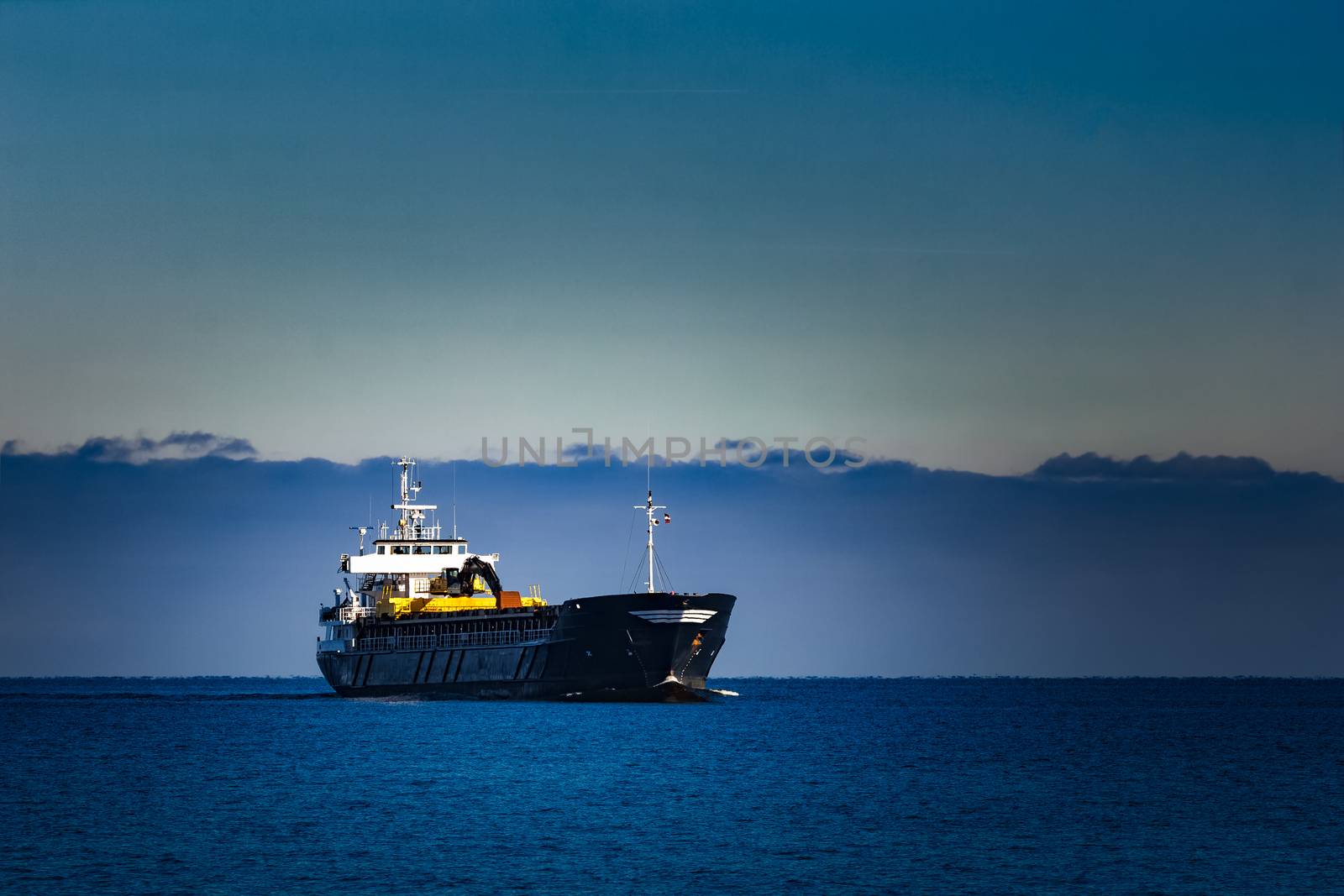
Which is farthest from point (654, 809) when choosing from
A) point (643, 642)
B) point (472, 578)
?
point (472, 578)

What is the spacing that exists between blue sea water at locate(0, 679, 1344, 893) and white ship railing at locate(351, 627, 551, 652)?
320 inches

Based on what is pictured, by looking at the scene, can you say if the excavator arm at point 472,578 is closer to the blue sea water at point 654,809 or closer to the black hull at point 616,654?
the black hull at point 616,654

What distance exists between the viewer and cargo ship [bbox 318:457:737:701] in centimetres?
9156

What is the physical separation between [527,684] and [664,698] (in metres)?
13.0

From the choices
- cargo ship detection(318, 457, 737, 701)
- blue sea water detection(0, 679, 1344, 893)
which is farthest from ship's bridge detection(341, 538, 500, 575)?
blue sea water detection(0, 679, 1344, 893)

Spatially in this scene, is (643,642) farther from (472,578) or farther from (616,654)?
(472,578)

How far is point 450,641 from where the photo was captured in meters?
111

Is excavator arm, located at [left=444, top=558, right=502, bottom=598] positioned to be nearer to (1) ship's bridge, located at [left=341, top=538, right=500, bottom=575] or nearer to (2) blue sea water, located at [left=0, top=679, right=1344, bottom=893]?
(1) ship's bridge, located at [left=341, top=538, right=500, bottom=575]

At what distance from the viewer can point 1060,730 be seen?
10206cm

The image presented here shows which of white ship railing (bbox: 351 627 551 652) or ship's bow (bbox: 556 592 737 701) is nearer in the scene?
ship's bow (bbox: 556 592 737 701)

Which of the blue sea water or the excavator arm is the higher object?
the excavator arm

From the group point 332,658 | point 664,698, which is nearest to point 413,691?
point 332,658

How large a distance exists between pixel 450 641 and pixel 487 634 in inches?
224

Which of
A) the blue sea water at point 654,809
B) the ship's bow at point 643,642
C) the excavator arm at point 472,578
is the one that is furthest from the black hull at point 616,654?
the excavator arm at point 472,578
